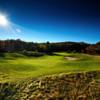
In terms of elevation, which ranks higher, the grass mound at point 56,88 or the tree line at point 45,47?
the tree line at point 45,47

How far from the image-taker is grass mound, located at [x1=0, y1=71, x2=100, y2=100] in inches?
644

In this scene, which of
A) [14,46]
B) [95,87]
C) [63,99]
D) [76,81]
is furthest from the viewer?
[14,46]

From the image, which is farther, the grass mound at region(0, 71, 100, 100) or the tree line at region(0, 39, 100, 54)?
the tree line at region(0, 39, 100, 54)

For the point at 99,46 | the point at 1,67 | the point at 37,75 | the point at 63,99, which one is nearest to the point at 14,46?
the point at 99,46

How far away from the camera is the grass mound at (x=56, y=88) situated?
16350mm

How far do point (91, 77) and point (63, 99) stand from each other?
15.5 feet

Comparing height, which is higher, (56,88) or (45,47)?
(45,47)

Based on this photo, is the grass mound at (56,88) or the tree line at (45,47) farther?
the tree line at (45,47)

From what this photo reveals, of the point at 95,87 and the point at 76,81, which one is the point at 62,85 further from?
the point at 95,87

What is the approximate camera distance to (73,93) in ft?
54.7

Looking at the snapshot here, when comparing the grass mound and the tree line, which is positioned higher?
the tree line

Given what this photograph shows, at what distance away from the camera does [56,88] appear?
17.5 metres

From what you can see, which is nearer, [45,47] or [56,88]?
[56,88]

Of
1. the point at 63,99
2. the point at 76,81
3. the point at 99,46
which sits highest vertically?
the point at 99,46
